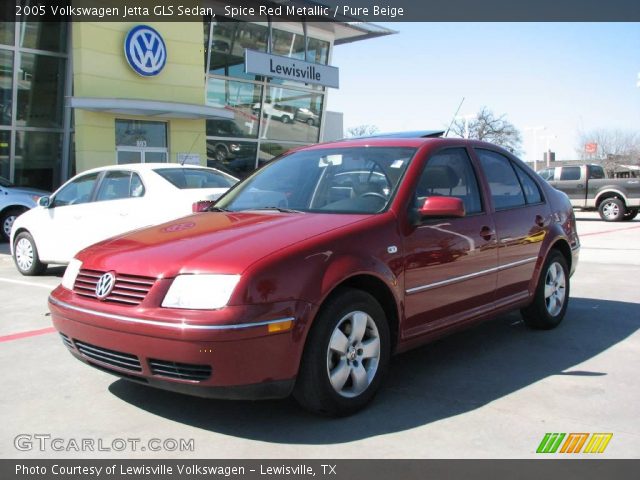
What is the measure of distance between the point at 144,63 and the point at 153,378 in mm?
15889

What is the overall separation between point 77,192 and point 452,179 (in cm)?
591

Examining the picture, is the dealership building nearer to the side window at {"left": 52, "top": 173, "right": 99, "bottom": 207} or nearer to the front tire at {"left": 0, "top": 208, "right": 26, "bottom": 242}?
the front tire at {"left": 0, "top": 208, "right": 26, "bottom": 242}

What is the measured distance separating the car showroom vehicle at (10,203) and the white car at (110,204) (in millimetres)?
5145

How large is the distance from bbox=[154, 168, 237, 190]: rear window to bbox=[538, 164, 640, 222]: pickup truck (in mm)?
13137

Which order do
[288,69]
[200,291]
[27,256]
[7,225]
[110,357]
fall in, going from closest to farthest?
[200,291]
[110,357]
[27,256]
[7,225]
[288,69]

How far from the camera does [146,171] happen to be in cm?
840

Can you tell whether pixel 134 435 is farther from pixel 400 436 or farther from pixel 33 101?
pixel 33 101

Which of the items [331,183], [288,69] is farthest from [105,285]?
[288,69]

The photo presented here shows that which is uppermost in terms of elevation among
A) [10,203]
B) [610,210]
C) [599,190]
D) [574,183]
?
[574,183]

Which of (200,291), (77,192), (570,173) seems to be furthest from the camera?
(570,173)

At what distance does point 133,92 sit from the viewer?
17609 millimetres

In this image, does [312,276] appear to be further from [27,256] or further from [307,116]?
[307,116]

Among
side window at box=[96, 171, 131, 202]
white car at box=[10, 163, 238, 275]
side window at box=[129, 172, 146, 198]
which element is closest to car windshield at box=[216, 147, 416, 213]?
white car at box=[10, 163, 238, 275]

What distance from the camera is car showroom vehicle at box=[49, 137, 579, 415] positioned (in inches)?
129
